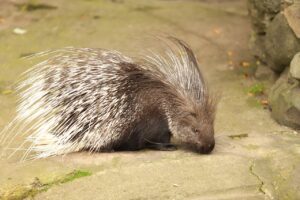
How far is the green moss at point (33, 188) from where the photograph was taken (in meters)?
3.00

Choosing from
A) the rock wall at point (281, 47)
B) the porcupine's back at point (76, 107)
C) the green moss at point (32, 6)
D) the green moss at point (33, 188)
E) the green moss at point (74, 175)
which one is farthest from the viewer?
the green moss at point (32, 6)

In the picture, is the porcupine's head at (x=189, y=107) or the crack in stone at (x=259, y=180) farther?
the porcupine's head at (x=189, y=107)

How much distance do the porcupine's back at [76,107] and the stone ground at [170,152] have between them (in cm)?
11

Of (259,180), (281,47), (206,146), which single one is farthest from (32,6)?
(259,180)

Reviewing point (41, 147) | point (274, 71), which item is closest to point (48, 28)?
point (274, 71)

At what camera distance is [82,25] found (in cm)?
629

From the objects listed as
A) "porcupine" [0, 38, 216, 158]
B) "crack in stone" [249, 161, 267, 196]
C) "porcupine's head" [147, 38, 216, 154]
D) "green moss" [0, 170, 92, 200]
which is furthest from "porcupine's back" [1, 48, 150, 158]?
"crack in stone" [249, 161, 267, 196]

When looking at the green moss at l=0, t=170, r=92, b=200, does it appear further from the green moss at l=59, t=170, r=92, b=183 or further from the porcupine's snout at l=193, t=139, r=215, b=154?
the porcupine's snout at l=193, t=139, r=215, b=154

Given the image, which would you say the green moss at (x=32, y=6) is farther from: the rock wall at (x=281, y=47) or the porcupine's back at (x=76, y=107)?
the porcupine's back at (x=76, y=107)

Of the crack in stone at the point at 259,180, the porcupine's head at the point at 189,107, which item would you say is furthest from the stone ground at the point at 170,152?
the porcupine's head at the point at 189,107

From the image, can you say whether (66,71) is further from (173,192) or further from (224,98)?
Result: (224,98)

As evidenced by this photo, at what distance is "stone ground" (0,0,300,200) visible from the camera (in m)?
3.04

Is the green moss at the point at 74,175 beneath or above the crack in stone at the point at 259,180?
beneath

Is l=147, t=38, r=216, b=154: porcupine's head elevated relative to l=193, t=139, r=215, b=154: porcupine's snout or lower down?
elevated
